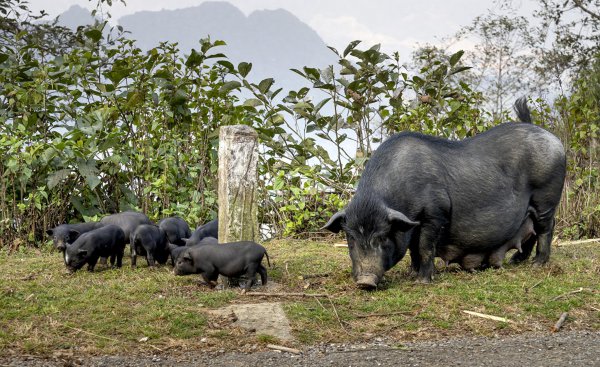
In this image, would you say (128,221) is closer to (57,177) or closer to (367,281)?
(57,177)

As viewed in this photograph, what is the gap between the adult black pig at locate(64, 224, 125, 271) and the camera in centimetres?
867

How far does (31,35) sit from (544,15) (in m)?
14.3

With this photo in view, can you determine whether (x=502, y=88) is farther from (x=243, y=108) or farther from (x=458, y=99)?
(x=243, y=108)

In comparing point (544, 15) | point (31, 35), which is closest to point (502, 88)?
point (544, 15)

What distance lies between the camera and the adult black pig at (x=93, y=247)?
28.5 feet

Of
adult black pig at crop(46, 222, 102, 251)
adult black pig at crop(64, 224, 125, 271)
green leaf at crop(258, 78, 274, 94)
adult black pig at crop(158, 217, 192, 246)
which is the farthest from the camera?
green leaf at crop(258, 78, 274, 94)

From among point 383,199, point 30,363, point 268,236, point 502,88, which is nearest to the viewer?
point 30,363

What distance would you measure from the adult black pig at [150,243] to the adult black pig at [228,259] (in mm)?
1233

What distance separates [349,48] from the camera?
40.5 feet

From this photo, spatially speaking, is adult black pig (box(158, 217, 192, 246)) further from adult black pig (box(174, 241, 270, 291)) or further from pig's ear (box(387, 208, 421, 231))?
pig's ear (box(387, 208, 421, 231))

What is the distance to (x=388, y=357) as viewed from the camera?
227 inches

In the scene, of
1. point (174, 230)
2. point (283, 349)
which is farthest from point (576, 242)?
point (283, 349)

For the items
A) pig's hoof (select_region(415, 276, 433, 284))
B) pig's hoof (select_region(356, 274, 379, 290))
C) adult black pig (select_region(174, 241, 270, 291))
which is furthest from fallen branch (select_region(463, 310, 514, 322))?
adult black pig (select_region(174, 241, 270, 291))

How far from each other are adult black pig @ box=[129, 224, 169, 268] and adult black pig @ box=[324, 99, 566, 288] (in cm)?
221
